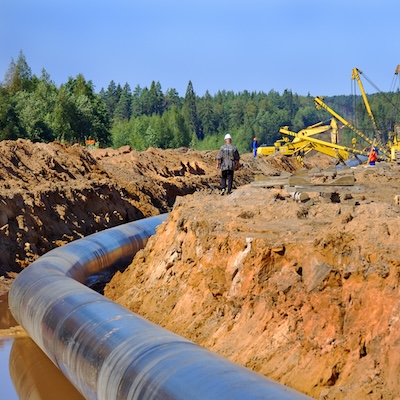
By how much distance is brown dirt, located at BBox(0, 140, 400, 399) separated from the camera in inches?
307

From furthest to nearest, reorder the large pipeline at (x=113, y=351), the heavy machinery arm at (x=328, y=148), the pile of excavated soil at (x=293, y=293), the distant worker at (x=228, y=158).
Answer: the heavy machinery arm at (x=328, y=148) < the distant worker at (x=228, y=158) < the pile of excavated soil at (x=293, y=293) < the large pipeline at (x=113, y=351)

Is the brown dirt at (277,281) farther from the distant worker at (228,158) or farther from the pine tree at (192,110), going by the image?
the pine tree at (192,110)

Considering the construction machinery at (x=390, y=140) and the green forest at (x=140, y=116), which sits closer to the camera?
the construction machinery at (x=390, y=140)

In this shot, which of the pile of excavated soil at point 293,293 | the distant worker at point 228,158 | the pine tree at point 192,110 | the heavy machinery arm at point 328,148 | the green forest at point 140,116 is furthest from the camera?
the pine tree at point 192,110

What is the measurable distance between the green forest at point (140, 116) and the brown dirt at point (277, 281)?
40866 mm

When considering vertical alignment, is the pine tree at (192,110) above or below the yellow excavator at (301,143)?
above

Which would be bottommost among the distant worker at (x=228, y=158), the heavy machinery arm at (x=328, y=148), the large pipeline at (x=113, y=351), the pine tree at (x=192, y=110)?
the large pipeline at (x=113, y=351)

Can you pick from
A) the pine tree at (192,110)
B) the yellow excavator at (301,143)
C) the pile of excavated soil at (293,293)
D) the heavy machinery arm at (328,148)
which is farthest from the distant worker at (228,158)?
the pine tree at (192,110)

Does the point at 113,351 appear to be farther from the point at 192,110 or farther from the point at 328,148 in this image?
the point at 192,110

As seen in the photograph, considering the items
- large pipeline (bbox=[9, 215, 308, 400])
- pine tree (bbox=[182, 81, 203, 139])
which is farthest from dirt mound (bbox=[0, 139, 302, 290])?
pine tree (bbox=[182, 81, 203, 139])

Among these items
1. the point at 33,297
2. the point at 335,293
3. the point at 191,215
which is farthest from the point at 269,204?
the point at 335,293

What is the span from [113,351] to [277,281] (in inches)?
96.1

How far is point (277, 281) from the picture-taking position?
9.57 m

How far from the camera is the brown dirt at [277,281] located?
7.80 m
